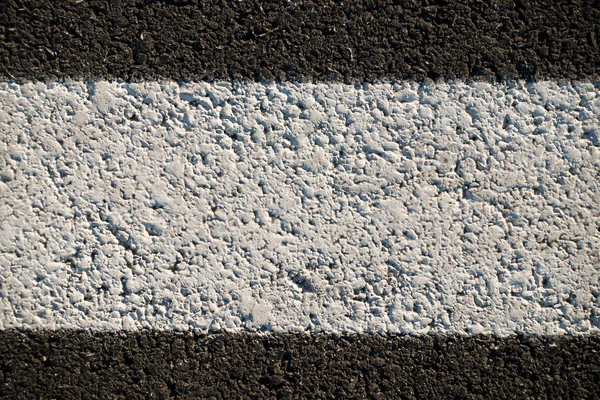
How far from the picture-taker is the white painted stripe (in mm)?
1629

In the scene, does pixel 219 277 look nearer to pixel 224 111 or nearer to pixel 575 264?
pixel 224 111

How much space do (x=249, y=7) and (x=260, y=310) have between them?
1.10 m

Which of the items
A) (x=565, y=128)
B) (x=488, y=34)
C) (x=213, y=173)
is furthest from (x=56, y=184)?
(x=565, y=128)

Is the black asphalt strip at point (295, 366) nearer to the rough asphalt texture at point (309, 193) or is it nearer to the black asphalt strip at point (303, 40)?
the rough asphalt texture at point (309, 193)

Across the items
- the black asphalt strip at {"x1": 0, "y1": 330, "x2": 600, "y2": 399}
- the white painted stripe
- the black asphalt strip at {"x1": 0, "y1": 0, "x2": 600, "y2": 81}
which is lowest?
the black asphalt strip at {"x1": 0, "y1": 330, "x2": 600, "y2": 399}

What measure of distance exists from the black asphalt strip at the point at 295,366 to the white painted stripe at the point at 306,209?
0.06m

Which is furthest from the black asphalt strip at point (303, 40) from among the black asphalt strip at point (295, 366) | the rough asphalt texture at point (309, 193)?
the black asphalt strip at point (295, 366)

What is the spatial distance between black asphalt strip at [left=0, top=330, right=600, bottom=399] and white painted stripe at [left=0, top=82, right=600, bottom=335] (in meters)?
0.06

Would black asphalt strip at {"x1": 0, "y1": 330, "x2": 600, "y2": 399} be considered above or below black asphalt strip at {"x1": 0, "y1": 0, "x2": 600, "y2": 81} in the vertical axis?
below

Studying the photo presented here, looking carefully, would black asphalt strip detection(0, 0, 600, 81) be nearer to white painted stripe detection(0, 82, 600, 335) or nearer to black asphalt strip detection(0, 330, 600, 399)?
white painted stripe detection(0, 82, 600, 335)

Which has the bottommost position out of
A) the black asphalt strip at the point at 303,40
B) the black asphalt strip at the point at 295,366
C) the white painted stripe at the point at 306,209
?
the black asphalt strip at the point at 295,366

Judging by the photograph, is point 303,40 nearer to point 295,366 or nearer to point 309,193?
point 309,193

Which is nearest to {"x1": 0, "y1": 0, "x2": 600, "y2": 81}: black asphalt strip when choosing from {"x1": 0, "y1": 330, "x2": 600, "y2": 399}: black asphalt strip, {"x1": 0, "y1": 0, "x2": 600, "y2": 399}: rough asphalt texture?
{"x1": 0, "y1": 0, "x2": 600, "y2": 399}: rough asphalt texture

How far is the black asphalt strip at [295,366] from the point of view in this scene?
1635 millimetres
